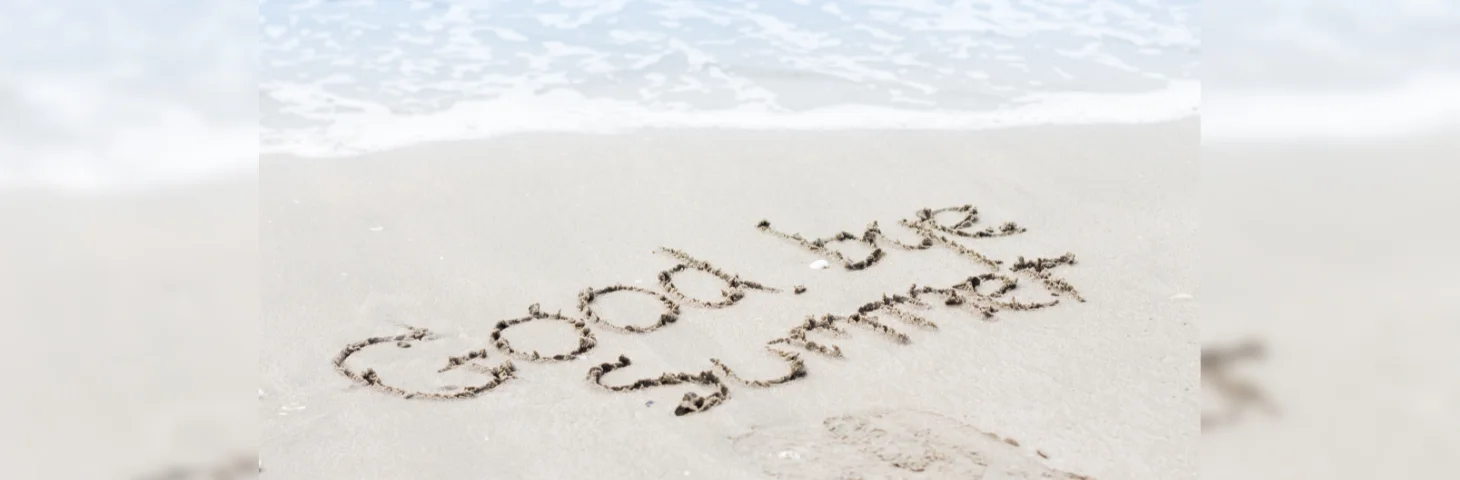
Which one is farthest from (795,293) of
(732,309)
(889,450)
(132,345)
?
(132,345)

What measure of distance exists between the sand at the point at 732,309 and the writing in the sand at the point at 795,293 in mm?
11

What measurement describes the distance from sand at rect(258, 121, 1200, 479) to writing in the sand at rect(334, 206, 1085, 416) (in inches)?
0.4

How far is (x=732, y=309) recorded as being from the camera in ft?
11.0

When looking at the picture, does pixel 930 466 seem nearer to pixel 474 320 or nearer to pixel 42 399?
pixel 474 320

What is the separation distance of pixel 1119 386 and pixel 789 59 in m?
3.55

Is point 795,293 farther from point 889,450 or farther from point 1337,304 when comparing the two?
point 1337,304

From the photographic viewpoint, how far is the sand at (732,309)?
2.58 meters

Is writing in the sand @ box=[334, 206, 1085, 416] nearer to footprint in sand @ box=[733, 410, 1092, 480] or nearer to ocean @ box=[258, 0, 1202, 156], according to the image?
footprint in sand @ box=[733, 410, 1092, 480]

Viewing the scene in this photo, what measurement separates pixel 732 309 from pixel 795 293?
0.21m

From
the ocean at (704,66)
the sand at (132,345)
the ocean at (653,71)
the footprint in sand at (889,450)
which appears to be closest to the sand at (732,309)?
the footprint in sand at (889,450)

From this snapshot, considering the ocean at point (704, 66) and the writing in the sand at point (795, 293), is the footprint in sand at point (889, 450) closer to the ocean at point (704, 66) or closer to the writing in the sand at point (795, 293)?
the writing in the sand at point (795, 293)

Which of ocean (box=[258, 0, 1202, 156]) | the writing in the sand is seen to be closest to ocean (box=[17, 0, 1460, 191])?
ocean (box=[258, 0, 1202, 156])

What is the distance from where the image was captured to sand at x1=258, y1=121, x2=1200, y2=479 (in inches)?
102

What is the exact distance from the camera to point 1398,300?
2.92 ft
